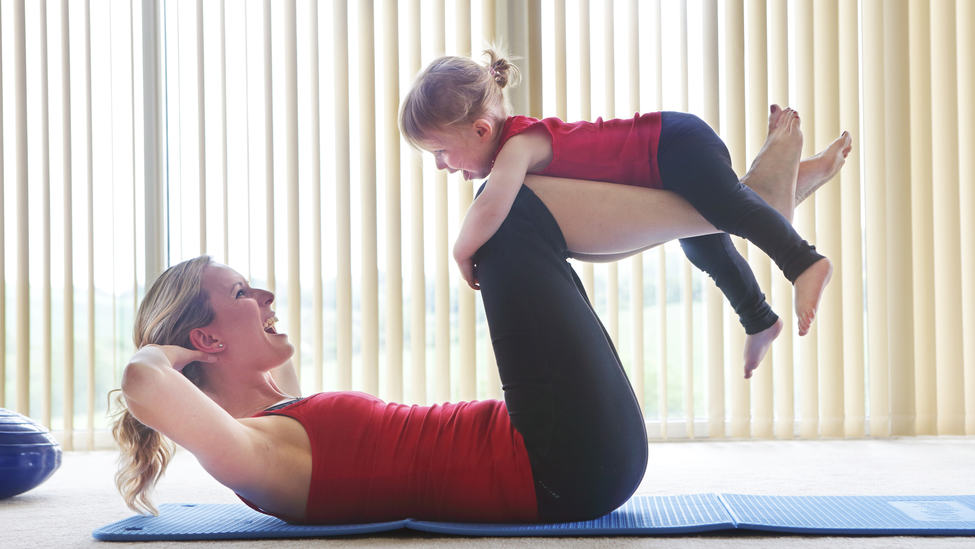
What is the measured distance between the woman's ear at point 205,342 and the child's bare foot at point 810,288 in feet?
3.14

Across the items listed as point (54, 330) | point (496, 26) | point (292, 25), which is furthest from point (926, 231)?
point (54, 330)

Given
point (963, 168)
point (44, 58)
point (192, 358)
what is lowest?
point (192, 358)

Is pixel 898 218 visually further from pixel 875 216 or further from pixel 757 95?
pixel 757 95

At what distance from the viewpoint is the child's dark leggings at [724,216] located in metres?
1.09

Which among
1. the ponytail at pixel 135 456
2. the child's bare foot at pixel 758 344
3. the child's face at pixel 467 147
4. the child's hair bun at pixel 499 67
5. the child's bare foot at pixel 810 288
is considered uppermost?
the child's hair bun at pixel 499 67

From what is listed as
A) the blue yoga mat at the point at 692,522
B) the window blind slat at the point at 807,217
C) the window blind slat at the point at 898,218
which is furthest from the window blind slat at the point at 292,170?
the window blind slat at the point at 898,218

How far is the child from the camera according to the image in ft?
3.53

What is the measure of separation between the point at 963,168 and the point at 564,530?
98.8 inches

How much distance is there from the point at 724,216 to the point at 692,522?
1.63 feet

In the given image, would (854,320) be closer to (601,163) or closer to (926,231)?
(926,231)

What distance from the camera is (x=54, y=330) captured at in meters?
2.66

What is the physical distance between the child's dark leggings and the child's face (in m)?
0.32

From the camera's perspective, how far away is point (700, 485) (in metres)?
1.60

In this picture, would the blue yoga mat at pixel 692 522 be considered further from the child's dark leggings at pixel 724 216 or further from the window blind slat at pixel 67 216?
the window blind slat at pixel 67 216
